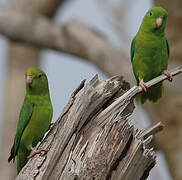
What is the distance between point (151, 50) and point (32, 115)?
1.68m

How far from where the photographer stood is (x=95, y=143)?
5.44m

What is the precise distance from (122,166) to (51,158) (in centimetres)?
74

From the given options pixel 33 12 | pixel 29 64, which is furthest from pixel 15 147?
pixel 29 64

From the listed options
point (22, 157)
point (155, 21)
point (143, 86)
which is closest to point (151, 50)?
point (155, 21)

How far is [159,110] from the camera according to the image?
999cm

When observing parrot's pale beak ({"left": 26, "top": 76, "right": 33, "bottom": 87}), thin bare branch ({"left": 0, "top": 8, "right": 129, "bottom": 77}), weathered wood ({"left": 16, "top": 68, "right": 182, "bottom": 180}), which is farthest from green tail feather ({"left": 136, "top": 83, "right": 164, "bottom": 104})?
thin bare branch ({"left": 0, "top": 8, "right": 129, "bottom": 77})

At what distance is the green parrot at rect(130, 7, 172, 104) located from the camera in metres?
6.43

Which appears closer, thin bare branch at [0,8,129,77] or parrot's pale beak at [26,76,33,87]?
parrot's pale beak at [26,76,33,87]

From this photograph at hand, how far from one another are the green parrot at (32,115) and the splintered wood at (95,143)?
0.73m

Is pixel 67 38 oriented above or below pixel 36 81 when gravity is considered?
above

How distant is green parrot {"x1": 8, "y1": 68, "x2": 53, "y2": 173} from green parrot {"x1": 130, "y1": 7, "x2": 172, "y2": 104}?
1.19m

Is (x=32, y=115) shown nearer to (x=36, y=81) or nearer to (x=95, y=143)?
(x=36, y=81)

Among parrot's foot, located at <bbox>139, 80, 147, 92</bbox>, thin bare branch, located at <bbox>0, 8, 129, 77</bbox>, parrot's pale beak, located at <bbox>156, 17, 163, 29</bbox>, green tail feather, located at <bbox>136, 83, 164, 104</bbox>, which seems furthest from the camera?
thin bare branch, located at <bbox>0, 8, 129, 77</bbox>

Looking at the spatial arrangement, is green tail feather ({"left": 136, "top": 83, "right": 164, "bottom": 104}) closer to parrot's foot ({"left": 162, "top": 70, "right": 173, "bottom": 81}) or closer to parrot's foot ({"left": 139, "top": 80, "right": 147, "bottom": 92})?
parrot's foot ({"left": 162, "top": 70, "right": 173, "bottom": 81})
